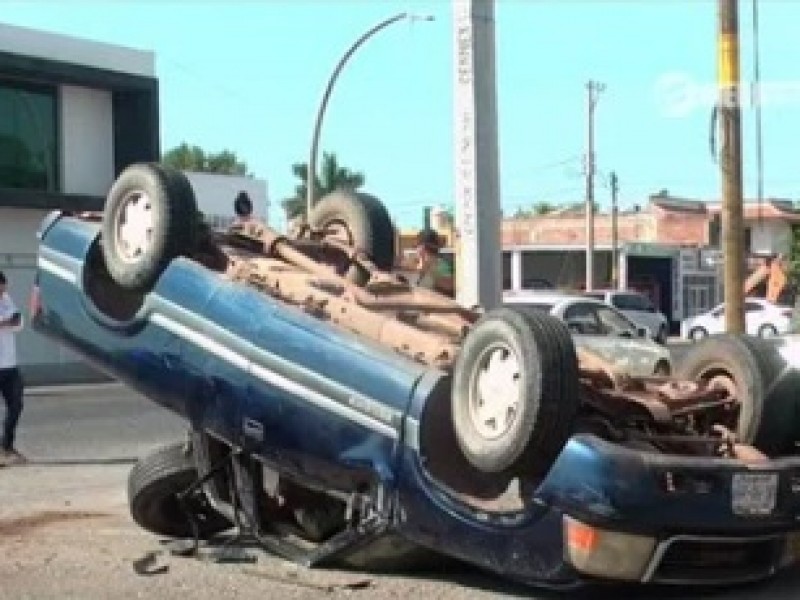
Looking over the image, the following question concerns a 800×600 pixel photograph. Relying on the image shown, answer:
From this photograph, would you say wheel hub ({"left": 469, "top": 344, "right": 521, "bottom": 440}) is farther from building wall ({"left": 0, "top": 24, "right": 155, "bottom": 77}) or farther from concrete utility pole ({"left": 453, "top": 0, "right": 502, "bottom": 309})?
building wall ({"left": 0, "top": 24, "right": 155, "bottom": 77})

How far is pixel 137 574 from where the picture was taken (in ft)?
22.9

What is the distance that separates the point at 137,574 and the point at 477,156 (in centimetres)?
399

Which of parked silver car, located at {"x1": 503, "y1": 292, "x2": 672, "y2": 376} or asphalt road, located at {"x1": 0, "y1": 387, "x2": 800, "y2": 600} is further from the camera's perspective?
parked silver car, located at {"x1": 503, "y1": 292, "x2": 672, "y2": 376}

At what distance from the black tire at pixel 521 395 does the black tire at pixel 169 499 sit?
2103mm

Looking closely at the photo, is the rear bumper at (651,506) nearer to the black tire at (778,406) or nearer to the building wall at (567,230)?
the black tire at (778,406)

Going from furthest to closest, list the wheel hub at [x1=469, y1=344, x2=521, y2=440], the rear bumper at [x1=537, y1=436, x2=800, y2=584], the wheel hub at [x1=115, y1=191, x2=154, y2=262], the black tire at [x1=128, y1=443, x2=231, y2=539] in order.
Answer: the black tire at [x1=128, y1=443, x2=231, y2=539] < the wheel hub at [x1=115, y1=191, x2=154, y2=262] < the wheel hub at [x1=469, y1=344, x2=521, y2=440] < the rear bumper at [x1=537, y1=436, x2=800, y2=584]

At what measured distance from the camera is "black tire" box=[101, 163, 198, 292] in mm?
7363

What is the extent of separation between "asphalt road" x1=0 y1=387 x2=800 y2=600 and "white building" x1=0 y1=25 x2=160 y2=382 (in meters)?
12.4

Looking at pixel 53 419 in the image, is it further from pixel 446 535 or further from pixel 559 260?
pixel 559 260

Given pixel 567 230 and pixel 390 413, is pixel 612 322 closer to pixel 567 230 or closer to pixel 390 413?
pixel 390 413

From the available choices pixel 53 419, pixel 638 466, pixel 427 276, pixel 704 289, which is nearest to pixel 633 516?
pixel 638 466

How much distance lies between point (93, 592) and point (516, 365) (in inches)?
90.0

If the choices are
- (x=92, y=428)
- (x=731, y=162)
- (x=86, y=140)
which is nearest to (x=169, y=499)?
(x=92, y=428)

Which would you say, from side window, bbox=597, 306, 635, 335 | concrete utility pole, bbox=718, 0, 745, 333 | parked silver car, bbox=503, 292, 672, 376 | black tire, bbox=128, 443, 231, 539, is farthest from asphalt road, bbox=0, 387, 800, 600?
side window, bbox=597, 306, 635, 335
